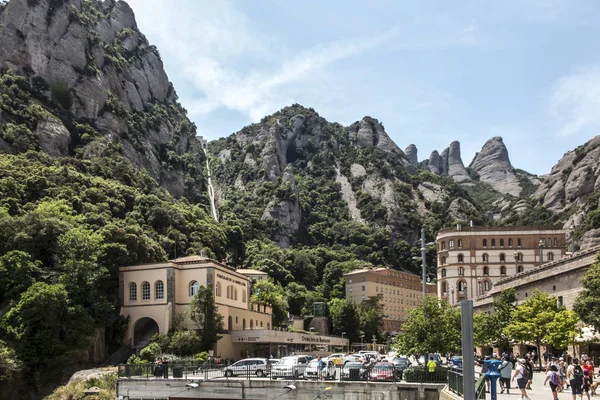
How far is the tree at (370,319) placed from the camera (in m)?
116

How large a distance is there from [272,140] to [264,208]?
3361 centimetres

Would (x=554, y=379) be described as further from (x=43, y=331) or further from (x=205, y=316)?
(x=43, y=331)

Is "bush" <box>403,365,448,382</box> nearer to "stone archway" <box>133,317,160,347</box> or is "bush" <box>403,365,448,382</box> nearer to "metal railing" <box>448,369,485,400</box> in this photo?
"metal railing" <box>448,369,485,400</box>

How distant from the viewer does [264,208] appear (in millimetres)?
169625

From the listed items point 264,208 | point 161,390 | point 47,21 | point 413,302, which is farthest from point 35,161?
point 413,302

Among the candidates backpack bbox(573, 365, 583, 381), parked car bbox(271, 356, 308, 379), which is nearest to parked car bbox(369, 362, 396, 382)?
parked car bbox(271, 356, 308, 379)

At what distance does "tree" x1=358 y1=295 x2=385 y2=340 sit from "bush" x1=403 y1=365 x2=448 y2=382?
81477 millimetres

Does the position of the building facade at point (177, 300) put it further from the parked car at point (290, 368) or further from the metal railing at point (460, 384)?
the metal railing at point (460, 384)

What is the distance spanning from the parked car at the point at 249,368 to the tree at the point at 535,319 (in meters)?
20.4

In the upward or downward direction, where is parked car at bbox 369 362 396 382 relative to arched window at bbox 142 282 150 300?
downward

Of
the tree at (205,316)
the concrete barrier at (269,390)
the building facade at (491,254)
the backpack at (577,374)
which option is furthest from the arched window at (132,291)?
the building facade at (491,254)

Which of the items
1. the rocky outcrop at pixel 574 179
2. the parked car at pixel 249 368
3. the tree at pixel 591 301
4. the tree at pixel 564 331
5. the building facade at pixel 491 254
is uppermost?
the rocky outcrop at pixel 574 179

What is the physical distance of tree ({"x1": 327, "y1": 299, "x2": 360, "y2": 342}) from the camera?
111631 mm

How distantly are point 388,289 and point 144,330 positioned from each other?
269 feet
